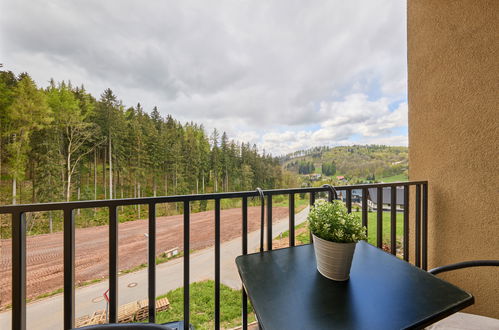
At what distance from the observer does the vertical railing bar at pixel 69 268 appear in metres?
0.87

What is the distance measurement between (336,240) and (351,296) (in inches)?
6.8

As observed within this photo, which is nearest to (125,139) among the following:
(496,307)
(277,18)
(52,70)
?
(52,70)

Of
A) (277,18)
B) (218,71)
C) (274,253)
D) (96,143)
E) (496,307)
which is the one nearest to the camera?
(274,253)

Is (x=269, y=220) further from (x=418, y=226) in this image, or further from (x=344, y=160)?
(x=344, y=160)

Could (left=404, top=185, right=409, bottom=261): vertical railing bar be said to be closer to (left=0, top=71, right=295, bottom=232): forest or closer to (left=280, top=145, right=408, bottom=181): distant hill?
(left=280, top=145, right=408, bottom=181): distant hill

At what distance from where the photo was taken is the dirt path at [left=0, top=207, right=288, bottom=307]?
223 inches

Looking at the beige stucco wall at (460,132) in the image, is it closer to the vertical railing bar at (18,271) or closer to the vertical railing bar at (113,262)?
the vertical railing bar at (113,262)

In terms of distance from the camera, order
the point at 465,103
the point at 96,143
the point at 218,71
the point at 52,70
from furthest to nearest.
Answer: the point at 96,143
the point at 52,70
the point at 218,71
the point at 465,103

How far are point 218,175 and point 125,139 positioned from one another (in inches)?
199

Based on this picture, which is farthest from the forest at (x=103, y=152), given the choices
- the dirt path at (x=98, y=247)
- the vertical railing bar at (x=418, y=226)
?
the vertical railing bar at (x=418, y=226)

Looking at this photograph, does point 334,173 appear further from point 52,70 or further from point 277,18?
point 52,70

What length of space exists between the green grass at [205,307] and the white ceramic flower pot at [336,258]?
10.0 ft

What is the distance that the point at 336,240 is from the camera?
708mm

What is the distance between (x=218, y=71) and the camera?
7098 millimetres
